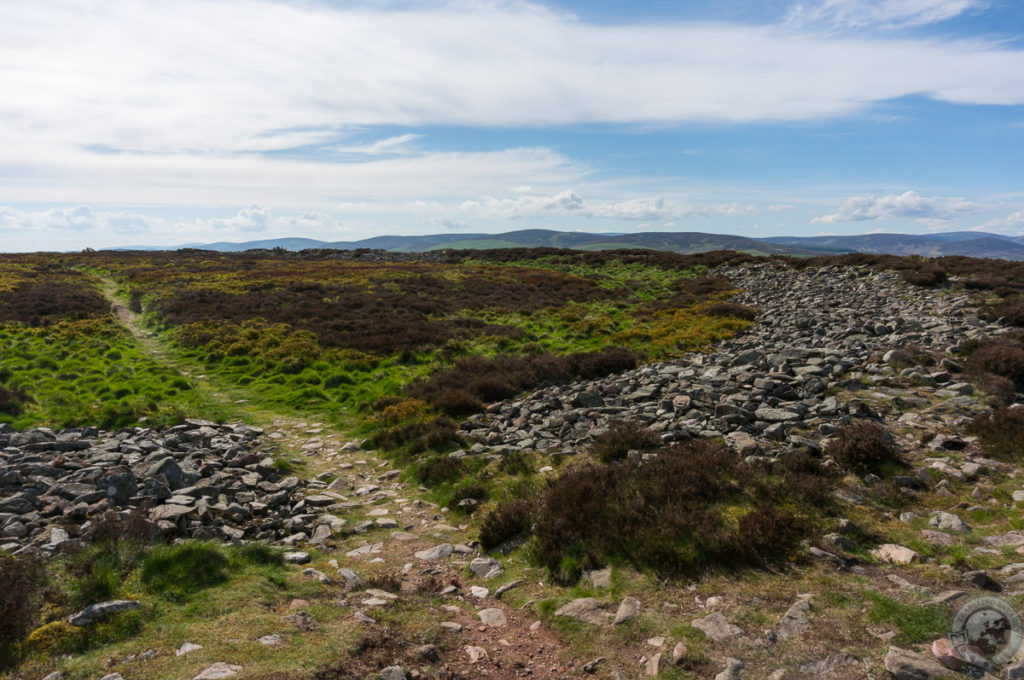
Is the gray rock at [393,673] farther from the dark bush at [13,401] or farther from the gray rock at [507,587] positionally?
the dark bush at [13,401]

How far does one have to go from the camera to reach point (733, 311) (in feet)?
94.0

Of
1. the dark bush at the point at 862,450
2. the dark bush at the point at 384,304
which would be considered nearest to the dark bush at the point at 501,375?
the dark bush at the point at 384,304

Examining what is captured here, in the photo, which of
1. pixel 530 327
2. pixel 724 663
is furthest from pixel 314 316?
pixel 724 663

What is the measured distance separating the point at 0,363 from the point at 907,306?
39519 mm

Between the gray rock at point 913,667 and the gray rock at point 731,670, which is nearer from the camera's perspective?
the gray rock at point 913,667

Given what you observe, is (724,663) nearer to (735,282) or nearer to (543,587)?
(543,587)

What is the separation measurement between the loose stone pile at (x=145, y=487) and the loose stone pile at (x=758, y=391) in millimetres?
4864

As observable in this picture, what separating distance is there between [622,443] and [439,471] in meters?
4.14

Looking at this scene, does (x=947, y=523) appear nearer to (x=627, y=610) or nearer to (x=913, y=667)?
(x=913, y=667)

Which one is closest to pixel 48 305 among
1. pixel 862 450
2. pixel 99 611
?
pixel 99 611

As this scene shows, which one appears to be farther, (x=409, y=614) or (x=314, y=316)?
(x=314, y=316)

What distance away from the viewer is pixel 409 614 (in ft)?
20.6

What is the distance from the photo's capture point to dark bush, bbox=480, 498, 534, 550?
831 centimetres

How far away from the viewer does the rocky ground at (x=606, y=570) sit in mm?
5289
